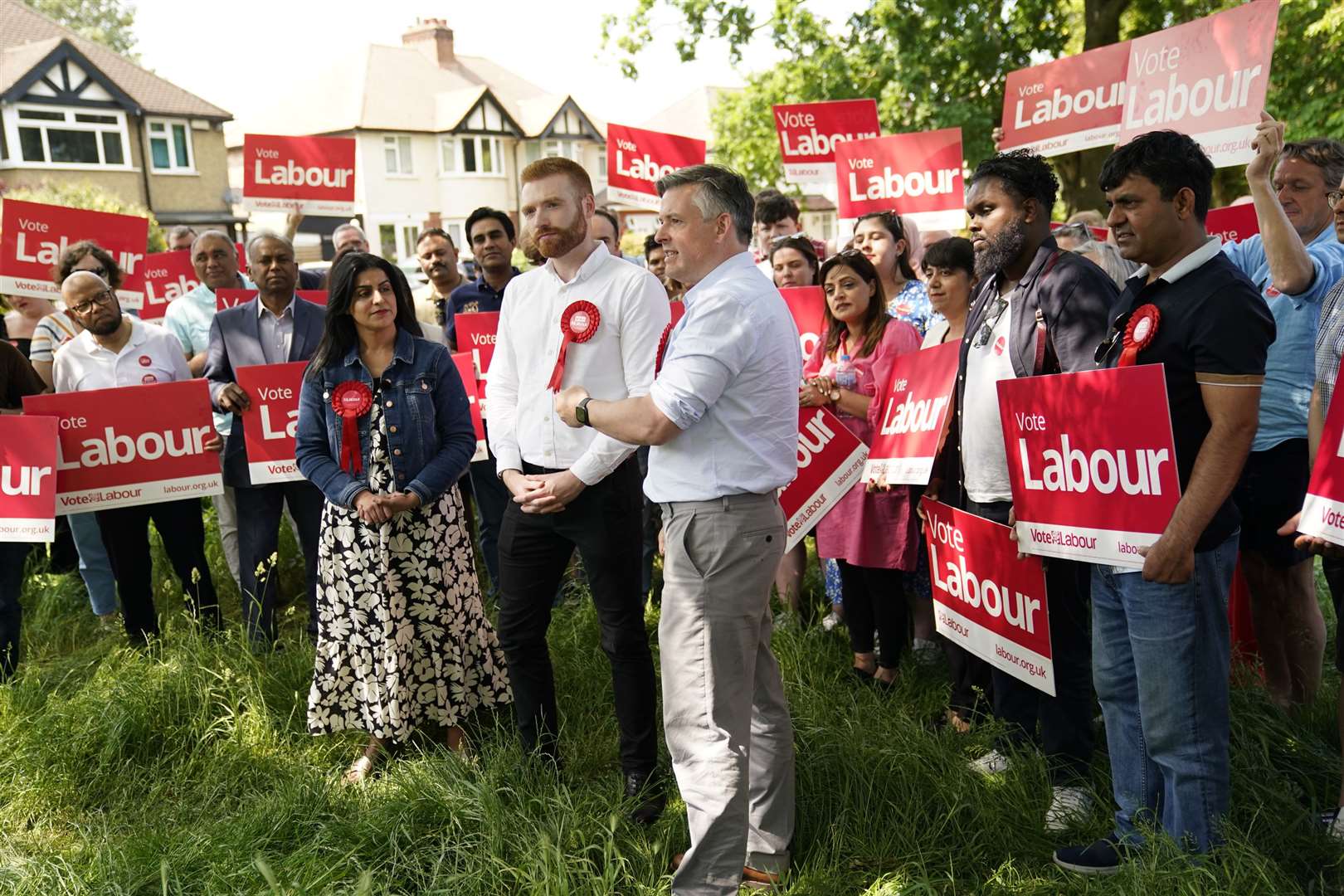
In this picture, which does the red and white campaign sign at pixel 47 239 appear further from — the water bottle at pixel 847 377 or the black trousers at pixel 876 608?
the black trousers at pixel 876 608

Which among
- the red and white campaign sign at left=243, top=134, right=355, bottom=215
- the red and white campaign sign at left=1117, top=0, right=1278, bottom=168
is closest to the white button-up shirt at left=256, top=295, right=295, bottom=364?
the red and white campaign sign at left=243, top=134, right=355, bottom=215

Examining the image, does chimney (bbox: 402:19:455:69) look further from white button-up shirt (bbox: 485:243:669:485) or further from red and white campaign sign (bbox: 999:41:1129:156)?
white button-up shirt (bbox: 485:243:669:485)

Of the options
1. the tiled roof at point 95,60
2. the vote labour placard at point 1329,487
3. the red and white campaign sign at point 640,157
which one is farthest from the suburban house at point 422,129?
the vote labour placard at point 1329,487

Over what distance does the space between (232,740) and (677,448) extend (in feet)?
9.35

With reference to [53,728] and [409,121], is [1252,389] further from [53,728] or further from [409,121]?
[409,121]

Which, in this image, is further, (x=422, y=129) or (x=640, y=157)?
(x=422, y=129)

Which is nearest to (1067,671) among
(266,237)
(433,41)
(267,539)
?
(267,539)

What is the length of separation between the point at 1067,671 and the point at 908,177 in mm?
4622

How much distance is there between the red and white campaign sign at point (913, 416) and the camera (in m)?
4.24

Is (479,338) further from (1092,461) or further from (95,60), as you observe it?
(95,60)

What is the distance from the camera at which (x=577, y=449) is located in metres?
4.02

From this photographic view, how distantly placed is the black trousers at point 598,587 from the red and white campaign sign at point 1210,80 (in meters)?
3.35

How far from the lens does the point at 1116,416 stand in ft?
10.0

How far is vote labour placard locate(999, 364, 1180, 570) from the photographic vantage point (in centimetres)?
298
